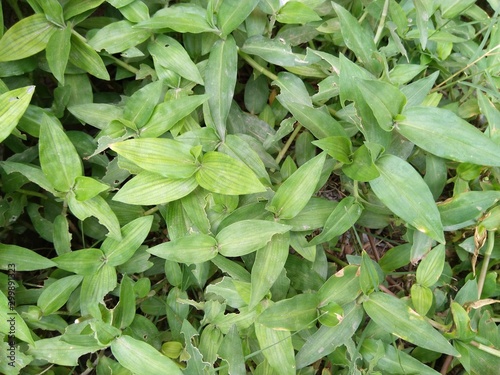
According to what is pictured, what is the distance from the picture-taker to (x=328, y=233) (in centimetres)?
114

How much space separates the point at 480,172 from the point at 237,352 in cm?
83

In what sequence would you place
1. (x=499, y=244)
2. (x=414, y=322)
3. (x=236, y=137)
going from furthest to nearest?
(x=499, y=244), (x=236, y=137), (x=414, y=322)

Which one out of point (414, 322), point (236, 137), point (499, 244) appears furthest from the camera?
point (499, 244)

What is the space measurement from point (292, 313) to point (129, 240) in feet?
1.49

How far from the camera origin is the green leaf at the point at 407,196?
1041mm

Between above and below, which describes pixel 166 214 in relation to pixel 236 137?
below

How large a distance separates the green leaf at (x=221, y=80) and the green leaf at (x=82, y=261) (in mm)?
452

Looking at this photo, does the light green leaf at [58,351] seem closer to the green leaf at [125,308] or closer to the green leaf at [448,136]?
the green leaf at [125,308]

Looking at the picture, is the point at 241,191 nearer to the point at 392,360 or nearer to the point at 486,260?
the point at 392,360

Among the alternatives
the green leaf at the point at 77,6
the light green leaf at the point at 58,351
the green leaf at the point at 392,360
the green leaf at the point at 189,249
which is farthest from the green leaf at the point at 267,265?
the green leaf at the point at 77,6

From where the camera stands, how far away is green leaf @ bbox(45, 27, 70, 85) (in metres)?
1.22

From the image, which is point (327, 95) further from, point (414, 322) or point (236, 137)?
point (414, 322)

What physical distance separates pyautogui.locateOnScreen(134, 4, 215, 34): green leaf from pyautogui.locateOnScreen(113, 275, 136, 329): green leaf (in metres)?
0.65

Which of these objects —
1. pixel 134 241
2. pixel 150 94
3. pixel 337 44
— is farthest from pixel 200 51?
pixel 134 241
